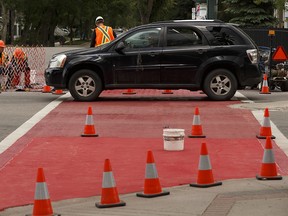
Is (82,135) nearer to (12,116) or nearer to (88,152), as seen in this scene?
(88,152)

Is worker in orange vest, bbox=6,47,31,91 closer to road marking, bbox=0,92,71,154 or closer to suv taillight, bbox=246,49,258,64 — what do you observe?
road marking, bbox=0,92,71,154

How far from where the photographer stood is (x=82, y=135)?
15078 millimetres

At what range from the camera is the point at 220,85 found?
832 inches

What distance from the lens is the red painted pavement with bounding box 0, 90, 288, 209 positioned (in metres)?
10.8

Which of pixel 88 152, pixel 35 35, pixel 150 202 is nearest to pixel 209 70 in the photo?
pixel 88 152

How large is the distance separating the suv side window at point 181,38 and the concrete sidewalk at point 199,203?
37.0 ft

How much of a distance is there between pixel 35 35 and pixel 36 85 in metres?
67.9

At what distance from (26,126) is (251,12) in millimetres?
35167

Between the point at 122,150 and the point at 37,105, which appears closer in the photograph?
the point at 122,150

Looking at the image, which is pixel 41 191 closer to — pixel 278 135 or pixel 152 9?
pixel 278 135

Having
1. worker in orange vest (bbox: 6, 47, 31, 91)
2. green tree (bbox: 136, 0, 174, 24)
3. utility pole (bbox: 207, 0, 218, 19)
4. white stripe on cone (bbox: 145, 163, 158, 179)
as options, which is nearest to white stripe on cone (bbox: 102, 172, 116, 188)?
white stripe on cone (bbox: 145, 163, 158, 179)

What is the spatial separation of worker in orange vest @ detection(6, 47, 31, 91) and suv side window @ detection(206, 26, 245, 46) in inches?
284

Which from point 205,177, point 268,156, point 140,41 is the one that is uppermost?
point 140,41

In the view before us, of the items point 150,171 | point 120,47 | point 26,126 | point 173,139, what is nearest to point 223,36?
point 120,47
